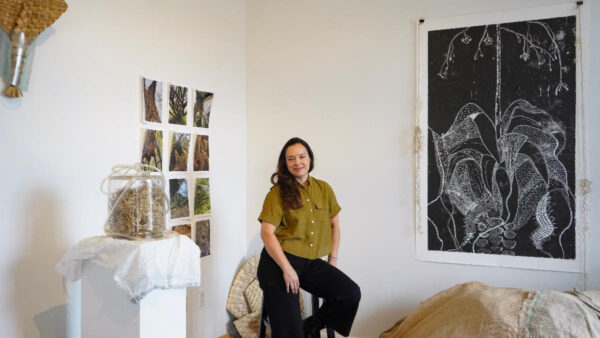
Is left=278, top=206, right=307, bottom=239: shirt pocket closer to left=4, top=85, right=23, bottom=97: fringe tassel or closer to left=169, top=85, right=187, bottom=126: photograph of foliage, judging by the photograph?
left=169, top=85, right=187, bottom=126: photograph of foliage

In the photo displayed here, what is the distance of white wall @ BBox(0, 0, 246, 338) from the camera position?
1.77 metres

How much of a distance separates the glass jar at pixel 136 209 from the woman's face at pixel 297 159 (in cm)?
74

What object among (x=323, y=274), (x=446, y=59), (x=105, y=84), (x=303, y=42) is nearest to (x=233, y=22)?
(x=303, y=42)

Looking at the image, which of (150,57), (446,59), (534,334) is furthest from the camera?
(446,59)

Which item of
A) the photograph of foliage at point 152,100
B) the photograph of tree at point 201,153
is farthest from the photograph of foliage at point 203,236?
the photograph of foliage at point 152,100

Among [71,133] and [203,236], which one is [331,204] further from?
[71,133]

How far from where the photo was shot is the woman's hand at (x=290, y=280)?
2.05m

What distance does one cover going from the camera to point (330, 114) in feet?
10.2

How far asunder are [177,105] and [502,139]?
6.70ft

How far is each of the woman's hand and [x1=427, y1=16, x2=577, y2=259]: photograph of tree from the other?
118cm

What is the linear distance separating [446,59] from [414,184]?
853 millimetres

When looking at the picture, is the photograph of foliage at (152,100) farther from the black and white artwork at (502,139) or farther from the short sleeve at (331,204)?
the black and white artwork at (502,139)

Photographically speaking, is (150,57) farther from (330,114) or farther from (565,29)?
(565,29)

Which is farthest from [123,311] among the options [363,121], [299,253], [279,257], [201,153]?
[363,121]
